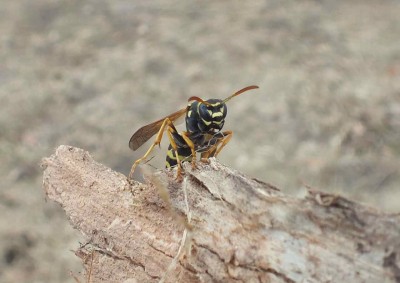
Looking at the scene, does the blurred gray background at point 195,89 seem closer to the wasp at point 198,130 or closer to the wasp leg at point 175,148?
the wasp at point 198,130

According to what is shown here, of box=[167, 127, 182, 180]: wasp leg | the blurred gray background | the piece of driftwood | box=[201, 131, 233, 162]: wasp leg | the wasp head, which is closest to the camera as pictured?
the piece of driftwood

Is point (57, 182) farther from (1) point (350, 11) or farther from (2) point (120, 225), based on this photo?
(1) point (350, 11)

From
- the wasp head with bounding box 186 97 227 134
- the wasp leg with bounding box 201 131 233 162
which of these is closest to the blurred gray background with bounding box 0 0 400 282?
the wasp leg with bounding box 201 131 233 162

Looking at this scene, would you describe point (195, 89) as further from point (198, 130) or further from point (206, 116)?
point (206, 116)

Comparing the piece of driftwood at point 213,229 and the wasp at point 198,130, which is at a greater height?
the wasp at point 198,130

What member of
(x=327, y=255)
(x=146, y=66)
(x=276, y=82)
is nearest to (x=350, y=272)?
(x=327, y=255)

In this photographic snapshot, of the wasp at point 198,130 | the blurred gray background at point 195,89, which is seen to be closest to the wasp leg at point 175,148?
the wasp at point 198,130

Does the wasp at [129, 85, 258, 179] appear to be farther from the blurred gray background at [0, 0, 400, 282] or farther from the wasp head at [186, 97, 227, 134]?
the blurred gray background at [0, 0, 400, 282]
